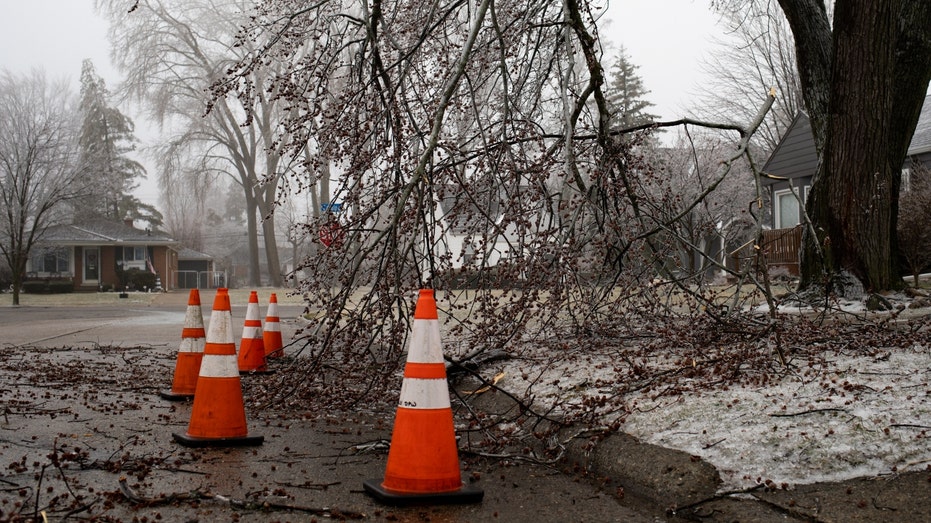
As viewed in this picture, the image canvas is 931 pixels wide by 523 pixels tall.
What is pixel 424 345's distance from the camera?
3.84 m

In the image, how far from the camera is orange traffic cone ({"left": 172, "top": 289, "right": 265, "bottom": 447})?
16.0 ft

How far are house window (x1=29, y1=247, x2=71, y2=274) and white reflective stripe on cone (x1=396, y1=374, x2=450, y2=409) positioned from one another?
47.5m

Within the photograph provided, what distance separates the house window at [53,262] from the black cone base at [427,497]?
47.6 meters

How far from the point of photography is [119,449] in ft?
15.2

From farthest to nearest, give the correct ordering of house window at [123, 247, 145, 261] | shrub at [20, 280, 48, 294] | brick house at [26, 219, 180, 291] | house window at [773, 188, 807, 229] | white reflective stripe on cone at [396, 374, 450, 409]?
house window at [123, 247, 145, 261] < brick house at [26, 219, 180, 291] < shrub at [20, 280, 48, 294] < house window at [773, 188, 807, 229] < white reflective stripe on cone at [396, 374, 450, 409]

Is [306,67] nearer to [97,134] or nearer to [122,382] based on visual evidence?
[122,382]

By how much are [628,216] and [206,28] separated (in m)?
40.1

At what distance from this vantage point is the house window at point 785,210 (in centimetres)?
2831

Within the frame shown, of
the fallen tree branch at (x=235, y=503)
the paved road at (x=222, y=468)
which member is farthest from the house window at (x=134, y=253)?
the fallen tree branch at (x=235, y=503)

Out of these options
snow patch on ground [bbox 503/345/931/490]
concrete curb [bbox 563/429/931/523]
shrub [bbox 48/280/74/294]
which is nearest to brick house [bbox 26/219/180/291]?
shrub [bbox 48/280/74/294]

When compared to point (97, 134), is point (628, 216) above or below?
below

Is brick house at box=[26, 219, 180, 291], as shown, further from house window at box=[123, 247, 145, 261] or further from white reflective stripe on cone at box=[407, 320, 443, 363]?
white reflective stripe on cone at box=[407, 320, 443, 363]

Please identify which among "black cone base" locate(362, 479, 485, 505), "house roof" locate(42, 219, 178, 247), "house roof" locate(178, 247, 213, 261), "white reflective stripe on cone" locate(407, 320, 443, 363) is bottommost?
"black cone base" locate(362, 479, 485, 505)

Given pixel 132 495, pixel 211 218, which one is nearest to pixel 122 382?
pixel 132 495
